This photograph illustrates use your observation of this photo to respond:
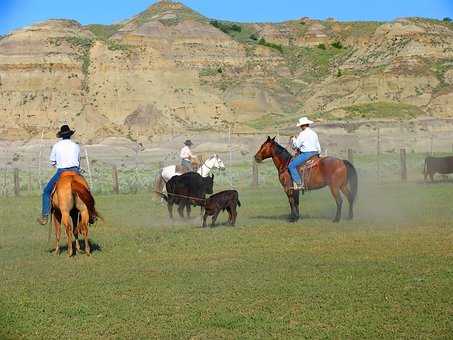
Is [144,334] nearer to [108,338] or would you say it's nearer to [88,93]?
[108,338]

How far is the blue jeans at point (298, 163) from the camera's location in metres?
16.4

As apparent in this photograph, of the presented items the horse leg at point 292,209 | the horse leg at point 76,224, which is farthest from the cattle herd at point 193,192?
the horse leg at point 76,224

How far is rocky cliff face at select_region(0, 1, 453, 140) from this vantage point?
78312 millimetres

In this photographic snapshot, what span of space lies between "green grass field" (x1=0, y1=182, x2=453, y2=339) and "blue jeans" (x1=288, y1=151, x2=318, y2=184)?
0.92m

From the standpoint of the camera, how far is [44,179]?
36.9m

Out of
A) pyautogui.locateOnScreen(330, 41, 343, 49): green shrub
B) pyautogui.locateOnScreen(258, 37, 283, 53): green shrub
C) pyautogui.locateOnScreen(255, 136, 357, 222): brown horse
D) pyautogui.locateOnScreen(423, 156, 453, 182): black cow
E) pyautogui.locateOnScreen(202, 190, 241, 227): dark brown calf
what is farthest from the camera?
pyautogui.locateOnScreen(330, 41, 343, 49): green shrub

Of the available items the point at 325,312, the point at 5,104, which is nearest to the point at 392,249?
the point at 325,312

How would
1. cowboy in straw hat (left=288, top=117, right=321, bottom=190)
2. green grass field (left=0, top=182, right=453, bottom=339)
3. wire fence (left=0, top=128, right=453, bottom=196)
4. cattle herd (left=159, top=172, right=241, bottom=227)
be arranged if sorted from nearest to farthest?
green grass field (left=0, top=182, right=453, bottom=339), cattle herd (left=159, top=172, right=241, bottom=227), cowboy in straw hat (left=288, top=117, right=321, bottom=190), wire fence (left=0, top=128, right=453, bottom=196)

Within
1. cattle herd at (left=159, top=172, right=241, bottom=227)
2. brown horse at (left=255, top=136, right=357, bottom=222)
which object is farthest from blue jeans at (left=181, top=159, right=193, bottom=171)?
brown horse at (left=255, top=136, right=357, bottom=222)

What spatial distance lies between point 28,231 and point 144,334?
407 inches

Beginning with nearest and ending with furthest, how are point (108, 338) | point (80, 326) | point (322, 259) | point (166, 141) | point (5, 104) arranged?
1. point (108, 338)
2. point (80, 326)
3. point (322, 259)
4. point (166, 141)
5. point (5, 104)

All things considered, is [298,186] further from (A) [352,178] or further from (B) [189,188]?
(B) [189,188]

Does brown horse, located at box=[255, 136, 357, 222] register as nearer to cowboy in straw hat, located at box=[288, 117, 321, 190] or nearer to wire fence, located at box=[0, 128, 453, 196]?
cowboy in straw hat, located at box=[288, 117, 321, 190]

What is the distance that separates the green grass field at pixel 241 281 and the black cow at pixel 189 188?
65 centimetres
